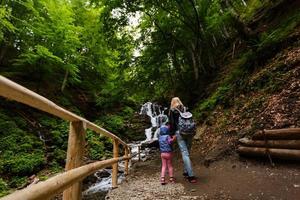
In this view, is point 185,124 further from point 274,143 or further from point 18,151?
point 18,151

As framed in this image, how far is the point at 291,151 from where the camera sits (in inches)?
222

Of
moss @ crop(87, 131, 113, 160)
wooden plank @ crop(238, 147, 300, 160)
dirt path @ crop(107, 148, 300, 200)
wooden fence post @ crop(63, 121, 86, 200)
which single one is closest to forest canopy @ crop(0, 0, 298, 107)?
moss @ crop(87, 131, 113, 160)

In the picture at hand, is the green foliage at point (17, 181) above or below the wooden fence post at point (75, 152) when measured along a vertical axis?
above

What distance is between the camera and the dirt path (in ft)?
15.5

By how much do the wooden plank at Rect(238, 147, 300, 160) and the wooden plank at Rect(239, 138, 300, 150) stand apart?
9cm

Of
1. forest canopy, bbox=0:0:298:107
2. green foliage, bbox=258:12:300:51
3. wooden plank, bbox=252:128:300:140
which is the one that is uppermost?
forest canopy, bbox=0:0:298:107

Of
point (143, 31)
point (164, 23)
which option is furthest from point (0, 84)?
point (143, 31)

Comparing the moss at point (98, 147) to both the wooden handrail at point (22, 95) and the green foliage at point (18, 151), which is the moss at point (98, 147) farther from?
the wooden handrail at point (22, 95)

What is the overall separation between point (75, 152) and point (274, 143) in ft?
16.4

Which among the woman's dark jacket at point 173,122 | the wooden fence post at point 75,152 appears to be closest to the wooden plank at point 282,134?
the woman's dark jacket at point 173,122

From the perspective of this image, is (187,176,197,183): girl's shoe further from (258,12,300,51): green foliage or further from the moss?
the moss

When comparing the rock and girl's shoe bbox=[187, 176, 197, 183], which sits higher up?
the rock

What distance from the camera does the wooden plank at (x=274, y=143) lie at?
566 centimetres

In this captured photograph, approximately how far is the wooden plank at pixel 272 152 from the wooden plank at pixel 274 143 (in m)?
0.09
